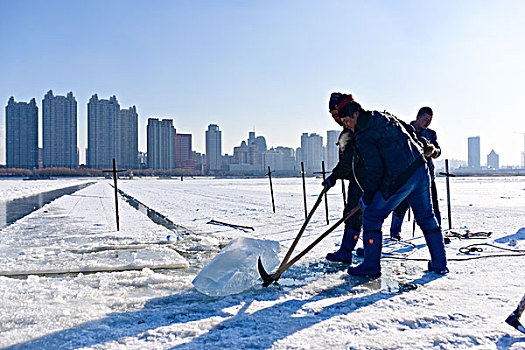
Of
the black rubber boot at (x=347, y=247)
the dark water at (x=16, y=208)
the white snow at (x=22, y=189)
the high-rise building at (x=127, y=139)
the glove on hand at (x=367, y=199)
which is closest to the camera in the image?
the glove on hand at (x=367, y=199)

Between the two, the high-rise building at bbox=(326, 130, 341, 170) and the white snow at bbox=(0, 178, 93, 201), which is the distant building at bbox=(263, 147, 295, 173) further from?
the white snow at bbox=(0, 178, 93, 201)

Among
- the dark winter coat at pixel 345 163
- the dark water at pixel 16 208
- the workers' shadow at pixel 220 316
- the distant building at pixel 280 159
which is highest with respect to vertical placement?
the distant building at pixel 280 159

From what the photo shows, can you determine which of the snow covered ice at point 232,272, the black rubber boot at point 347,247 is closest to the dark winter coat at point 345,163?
the black rubber boot at point 347,247

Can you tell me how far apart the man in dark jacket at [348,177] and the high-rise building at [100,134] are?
153 meters

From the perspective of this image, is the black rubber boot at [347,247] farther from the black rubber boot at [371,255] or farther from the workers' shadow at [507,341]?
the workers' shadow at [507,341]

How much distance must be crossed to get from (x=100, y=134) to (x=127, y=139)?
397 inches

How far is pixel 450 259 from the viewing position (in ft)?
14.7

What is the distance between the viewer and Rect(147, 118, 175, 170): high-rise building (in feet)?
503

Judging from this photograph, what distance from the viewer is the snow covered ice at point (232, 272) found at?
3.34m

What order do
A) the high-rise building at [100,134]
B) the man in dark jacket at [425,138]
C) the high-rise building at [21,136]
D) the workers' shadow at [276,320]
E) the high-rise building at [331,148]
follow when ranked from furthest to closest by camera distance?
the high-rise building at [21,136]
the high-rise building at [100,134]
the high-rise building at [331,148]
the man in dark jacket at [425,138]
the workers' shadow at [276,320]

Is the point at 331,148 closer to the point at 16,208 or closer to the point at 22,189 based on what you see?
the point at 22,189

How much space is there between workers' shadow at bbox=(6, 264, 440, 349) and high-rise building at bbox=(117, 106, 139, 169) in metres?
152

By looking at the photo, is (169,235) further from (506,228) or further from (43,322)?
(506,228)

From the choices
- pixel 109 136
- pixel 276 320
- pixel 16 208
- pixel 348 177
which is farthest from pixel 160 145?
pixel 276 320
